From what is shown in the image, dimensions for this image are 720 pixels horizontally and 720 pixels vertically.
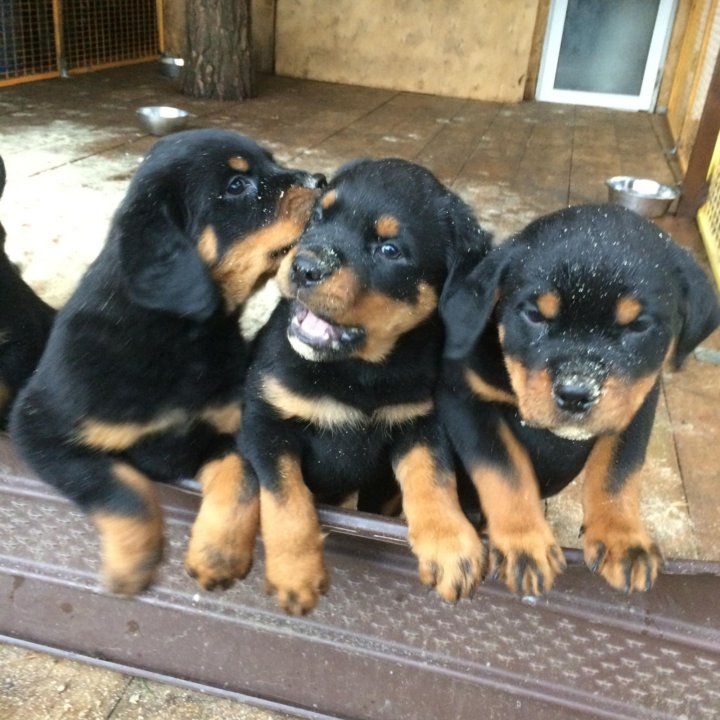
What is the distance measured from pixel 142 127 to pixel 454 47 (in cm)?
403

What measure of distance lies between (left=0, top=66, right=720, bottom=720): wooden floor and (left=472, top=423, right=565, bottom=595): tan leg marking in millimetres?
843

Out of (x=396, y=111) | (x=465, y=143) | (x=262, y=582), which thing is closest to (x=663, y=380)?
(x=262, y=582)

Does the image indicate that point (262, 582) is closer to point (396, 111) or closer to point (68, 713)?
point (68, 713)

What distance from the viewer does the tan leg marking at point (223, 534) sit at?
1.58 m

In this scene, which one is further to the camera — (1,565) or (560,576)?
(1,565)

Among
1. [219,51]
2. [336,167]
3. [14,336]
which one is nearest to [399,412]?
[14,336]

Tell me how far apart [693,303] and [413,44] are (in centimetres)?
765

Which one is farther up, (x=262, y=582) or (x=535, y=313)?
(x=535, y=313)

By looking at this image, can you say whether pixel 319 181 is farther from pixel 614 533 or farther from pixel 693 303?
pixel 614 533

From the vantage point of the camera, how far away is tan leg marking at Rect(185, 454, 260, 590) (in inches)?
62.2

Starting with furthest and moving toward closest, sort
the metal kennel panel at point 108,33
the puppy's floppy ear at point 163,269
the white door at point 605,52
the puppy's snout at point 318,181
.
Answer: the white door at point 605,52
the metal kennel panel at point 108,33
the puppy's snout at point 318,181
the puppy's floppy ear at point 163,269

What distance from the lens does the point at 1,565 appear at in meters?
1.95

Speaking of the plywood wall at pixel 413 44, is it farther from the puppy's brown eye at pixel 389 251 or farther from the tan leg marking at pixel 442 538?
the tan leg marking at pixel 442 538

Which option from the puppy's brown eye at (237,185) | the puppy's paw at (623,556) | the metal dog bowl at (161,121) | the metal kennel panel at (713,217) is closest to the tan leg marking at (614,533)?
the puppy's paw at (623,556)
